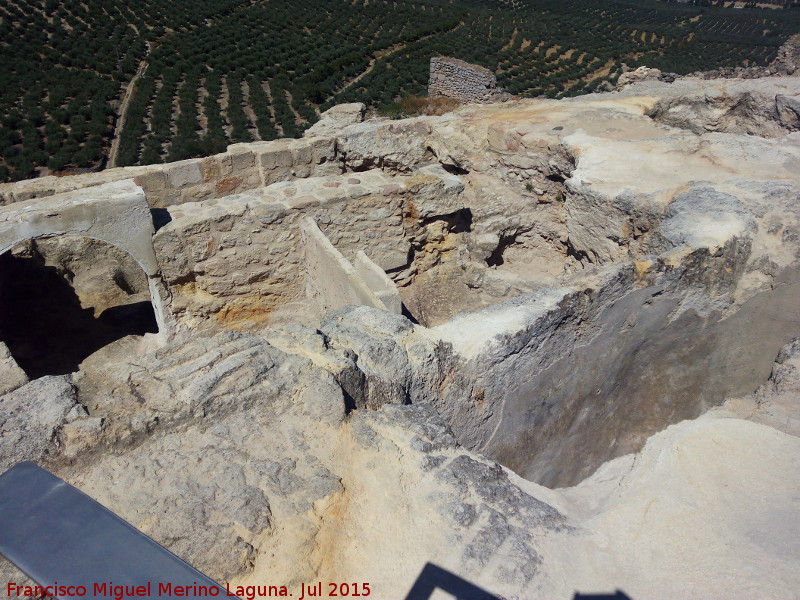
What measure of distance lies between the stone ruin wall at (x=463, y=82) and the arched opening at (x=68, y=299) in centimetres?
1083

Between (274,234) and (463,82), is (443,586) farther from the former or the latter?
(463,82)

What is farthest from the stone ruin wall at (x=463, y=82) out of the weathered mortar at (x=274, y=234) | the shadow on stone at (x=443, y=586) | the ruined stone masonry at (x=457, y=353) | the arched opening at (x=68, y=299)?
the shadow on stone at (x=443, y=586)

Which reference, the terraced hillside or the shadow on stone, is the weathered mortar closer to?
the shadow on stone

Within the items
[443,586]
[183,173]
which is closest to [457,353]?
[443,586]

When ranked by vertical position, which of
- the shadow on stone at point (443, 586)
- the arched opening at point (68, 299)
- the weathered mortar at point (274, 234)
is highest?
the shadow on stone at point (443, 586)

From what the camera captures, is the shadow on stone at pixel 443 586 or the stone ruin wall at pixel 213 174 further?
the stone ruin wall at pixel 213 174

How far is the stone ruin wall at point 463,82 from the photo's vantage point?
52.1ft

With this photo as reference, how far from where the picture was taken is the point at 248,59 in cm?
2645

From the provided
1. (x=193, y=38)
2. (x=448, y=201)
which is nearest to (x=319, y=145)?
(x=448, y=201)

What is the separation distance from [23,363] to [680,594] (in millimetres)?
6488

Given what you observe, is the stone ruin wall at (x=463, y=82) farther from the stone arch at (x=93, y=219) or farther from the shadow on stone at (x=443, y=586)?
the shadow on stone at (x=443, y=586)

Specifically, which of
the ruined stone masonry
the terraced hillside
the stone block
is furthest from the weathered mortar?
the terraced hillside

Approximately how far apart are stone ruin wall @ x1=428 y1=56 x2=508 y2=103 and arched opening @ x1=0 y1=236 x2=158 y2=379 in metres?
10.8

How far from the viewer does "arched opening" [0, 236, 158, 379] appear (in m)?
6.55
